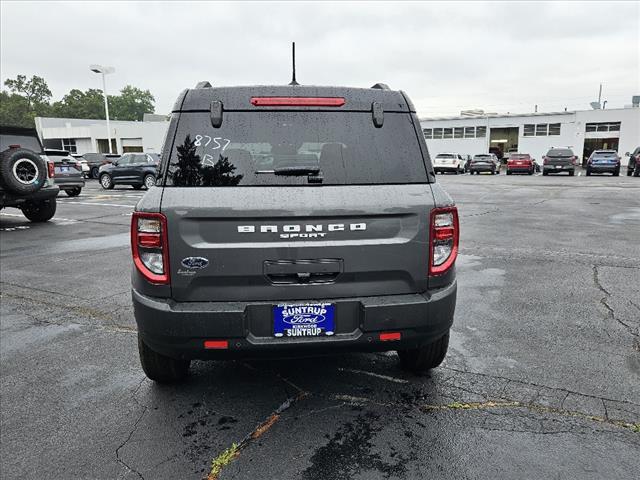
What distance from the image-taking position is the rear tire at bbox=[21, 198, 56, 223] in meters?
12.1

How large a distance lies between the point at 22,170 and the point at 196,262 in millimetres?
9832

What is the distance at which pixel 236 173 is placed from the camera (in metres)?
2.82

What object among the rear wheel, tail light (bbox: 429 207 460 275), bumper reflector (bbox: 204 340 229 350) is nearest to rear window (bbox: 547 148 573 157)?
the rear wheel

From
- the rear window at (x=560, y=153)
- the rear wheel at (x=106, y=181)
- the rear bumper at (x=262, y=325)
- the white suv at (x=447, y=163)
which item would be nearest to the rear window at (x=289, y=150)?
the rear bumper at (x=262, y=325)

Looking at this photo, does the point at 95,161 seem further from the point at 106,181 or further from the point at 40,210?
the point at 40,210

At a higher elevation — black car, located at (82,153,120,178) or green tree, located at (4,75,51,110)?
green tree, located at (4,75,51,110)

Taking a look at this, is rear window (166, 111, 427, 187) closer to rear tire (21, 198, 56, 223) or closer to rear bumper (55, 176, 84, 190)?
rear tire (21, 198, 56, 223)

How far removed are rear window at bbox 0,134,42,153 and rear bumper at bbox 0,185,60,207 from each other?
0.96 metres

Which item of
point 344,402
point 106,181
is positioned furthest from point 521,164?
point 344,402

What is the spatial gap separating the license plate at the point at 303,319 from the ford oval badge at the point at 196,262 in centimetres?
48

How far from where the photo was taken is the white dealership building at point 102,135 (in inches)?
2247

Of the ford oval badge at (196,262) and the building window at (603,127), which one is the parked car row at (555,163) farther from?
the ford oval badge at (196,262)

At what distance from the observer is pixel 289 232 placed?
8.89 ft

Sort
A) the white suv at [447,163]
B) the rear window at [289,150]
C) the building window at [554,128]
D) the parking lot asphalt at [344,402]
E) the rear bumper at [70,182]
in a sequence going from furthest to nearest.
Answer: the building window at [554,128]
the white suv at [447,163]
the rear bumper at [70,182]
the rear window at [289,150]
the parking lot asphalt at [344,402]
